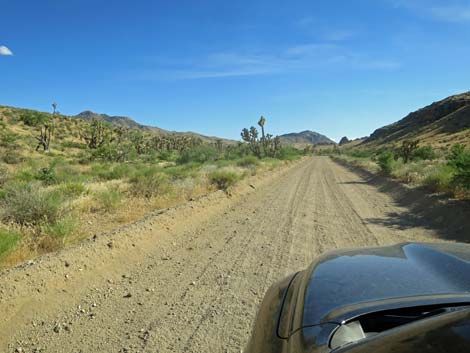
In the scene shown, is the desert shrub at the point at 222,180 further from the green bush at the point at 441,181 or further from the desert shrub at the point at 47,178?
the green bush at the point at 441,181

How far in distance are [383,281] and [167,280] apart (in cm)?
443

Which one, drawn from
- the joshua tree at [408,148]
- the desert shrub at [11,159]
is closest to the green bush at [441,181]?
the joshua tree at [408,148]

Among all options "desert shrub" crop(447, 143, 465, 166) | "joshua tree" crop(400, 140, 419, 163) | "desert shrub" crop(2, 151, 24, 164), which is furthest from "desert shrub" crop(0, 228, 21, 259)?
"joshua tree" crop(400, 140, 419, 163)

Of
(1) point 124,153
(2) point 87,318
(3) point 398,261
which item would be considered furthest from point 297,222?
(1) point 124,153

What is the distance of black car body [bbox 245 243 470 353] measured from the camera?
1325mm

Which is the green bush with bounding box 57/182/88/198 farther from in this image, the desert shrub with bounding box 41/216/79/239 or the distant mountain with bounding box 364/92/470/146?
the distant mountain with bounding box 364/92/470/146

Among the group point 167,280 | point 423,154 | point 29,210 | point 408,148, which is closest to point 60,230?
point 29,210

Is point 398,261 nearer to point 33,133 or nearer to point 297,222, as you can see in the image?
point 297,222

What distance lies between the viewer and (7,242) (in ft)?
20.2

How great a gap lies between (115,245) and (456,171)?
1270 centimetres

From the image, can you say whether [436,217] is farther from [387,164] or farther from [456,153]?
[387,164]

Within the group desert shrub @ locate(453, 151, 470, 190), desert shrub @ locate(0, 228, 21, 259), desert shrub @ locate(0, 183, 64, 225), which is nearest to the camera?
desert shrub @ locate(0, 228, 21, 259)

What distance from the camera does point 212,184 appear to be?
56.4 ft

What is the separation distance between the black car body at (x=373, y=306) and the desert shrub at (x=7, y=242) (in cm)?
542
